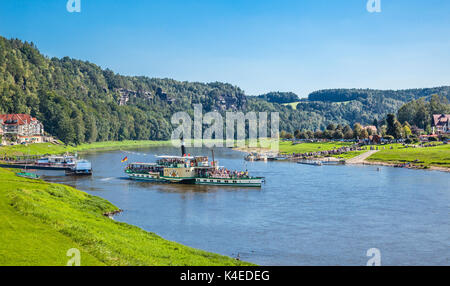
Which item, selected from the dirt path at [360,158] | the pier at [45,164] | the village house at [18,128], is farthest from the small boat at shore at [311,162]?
the village house at [18,128]

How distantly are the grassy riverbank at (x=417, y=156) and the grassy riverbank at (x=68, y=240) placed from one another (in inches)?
4056

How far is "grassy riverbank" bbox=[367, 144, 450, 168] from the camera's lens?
131 m

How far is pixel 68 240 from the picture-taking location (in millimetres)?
36781

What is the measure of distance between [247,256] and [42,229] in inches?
771

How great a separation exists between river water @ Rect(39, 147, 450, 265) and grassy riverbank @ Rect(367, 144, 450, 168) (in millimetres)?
20579

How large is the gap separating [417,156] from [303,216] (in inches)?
3568

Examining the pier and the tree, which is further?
the tree

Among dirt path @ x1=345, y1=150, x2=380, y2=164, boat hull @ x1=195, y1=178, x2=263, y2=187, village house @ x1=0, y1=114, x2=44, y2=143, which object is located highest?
village house @ x1=0, y1=114, x2=44, y2=143

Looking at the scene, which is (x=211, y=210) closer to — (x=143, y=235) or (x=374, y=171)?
(x=143, y=235)

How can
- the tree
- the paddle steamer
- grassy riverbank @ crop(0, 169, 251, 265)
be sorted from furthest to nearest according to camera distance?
the tree
the paddle steamer
grassy riverbank @ crop(0, 169, 251, 265)

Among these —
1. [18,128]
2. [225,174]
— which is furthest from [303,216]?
[18,128]

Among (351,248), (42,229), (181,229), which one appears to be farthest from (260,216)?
(42,229)

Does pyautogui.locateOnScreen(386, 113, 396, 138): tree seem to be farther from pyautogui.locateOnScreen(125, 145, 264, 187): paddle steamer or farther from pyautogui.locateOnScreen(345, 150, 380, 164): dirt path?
pyautogui.locateOnScreen(125, 145, 264, 187): paddle steamer

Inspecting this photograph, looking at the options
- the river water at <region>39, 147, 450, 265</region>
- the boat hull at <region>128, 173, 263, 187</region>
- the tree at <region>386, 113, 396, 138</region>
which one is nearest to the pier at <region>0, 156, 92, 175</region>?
the river water at <region>39, 147, 450, 265</region>
